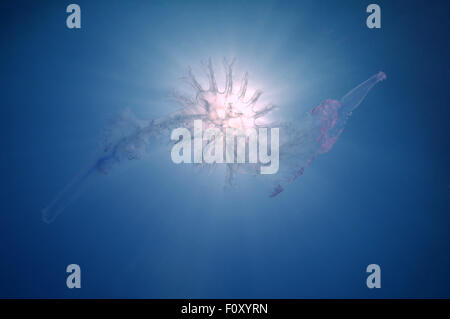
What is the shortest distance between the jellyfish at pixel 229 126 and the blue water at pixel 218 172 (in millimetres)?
64

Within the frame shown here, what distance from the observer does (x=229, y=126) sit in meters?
1.78

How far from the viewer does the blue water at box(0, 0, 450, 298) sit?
1751 mm

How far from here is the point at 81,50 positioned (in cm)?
→ 174

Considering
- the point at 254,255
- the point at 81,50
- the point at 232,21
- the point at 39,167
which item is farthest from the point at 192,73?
the point at 254,255

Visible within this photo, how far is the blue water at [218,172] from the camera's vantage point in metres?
1.75

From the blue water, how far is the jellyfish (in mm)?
64

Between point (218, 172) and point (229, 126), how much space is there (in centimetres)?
36

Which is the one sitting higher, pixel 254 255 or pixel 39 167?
pixel 39 167

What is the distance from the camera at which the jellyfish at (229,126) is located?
1752 mm

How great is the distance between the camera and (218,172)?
5.83ft

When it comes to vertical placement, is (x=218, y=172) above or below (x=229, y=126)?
below

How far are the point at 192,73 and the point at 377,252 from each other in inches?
77.3

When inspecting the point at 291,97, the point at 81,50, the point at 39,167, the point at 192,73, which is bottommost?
the point at 39,167
